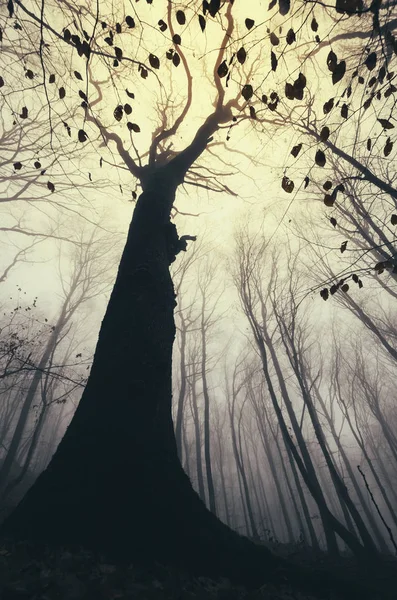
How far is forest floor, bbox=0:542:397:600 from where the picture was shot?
1.33 meters

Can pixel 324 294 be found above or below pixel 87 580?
above

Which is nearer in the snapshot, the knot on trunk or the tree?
the tree

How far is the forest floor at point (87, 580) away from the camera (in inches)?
52.2

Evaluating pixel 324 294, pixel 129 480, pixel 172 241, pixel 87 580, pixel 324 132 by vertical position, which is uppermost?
pixel 172 241

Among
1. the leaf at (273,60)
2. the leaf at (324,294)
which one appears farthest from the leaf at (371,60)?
the leaf at (324,294)

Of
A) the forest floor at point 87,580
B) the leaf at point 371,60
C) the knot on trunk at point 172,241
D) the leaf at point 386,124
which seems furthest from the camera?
the knot on trunk at point 172,241

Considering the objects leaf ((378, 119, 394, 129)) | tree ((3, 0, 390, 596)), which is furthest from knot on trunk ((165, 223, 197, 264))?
leaf ((378, 119, 394, 129))

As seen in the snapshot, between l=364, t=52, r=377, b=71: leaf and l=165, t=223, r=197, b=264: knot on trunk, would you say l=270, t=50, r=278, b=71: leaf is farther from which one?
l=165, t=223, r=197, b=264: knot on trunk

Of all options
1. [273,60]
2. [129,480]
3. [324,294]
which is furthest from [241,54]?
[129,480]

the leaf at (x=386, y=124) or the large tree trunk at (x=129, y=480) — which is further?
the leaf at (x=386, y=124)

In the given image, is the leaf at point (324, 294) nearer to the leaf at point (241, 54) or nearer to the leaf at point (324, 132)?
the leaf at point (324, 132)

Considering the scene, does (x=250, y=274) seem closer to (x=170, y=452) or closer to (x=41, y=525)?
(x=170, y=452)

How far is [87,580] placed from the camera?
1.40 meters

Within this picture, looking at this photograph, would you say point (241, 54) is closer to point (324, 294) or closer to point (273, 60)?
point (273, 60)
